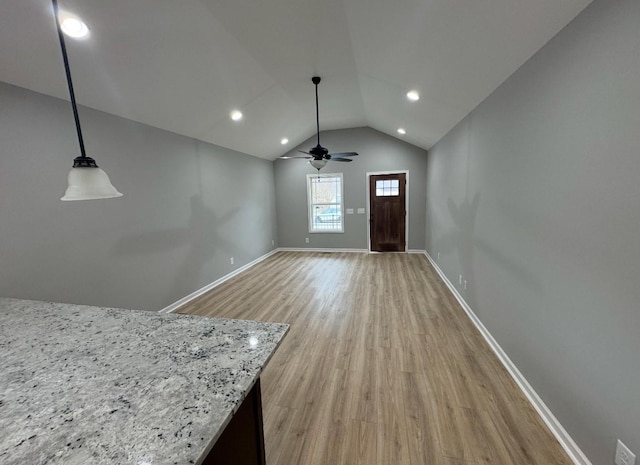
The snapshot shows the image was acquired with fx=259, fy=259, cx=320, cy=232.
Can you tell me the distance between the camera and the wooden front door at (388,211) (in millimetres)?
6238

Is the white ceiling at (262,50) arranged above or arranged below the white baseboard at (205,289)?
above

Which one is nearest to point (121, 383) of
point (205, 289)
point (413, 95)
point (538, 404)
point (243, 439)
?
point (243, 439)

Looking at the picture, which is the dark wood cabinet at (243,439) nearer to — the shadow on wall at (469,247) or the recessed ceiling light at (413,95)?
the shadow on wall at (469,247)

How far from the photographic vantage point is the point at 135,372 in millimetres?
906

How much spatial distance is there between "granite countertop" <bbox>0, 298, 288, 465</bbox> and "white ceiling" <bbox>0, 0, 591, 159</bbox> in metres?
1.90

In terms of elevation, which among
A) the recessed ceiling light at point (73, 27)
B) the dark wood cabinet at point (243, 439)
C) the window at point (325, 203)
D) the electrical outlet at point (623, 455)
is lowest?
the electrical outlet at point (623, 455)

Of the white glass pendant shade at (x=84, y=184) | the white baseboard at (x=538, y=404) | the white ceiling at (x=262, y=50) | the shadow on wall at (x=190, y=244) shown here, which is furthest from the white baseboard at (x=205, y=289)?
the white baseboard at (x=538, y=404)

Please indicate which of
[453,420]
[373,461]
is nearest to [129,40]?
[373,461]

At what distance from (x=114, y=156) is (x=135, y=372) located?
9.00ft

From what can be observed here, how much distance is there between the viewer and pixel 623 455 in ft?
3.79

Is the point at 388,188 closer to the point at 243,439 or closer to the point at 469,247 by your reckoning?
the point at 469,247

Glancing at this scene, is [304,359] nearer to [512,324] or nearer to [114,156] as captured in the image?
[512,324]

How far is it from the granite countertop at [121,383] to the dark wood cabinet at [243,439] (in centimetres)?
17

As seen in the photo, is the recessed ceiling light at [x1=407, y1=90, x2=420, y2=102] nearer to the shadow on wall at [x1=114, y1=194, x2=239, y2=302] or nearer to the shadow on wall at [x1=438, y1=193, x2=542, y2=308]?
the shadow on wall at [x1=438, y1=193, x2=542, y2=308]
